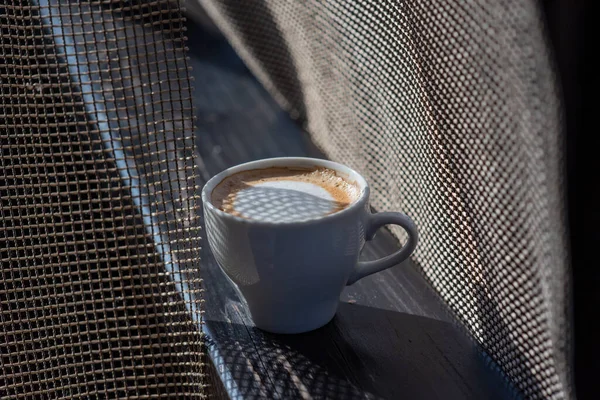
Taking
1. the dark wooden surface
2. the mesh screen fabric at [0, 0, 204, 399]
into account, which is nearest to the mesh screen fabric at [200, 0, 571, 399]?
the dark wooden surface

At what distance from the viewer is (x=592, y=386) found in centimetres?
36

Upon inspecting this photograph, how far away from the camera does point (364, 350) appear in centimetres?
44

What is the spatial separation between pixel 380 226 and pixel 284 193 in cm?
7

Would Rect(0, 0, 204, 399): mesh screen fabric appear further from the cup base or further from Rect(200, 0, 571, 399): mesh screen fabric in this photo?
Rect(200, 0, 571, 399): mesh screen fabric

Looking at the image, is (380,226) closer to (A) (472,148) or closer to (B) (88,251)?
(A) (472,148)

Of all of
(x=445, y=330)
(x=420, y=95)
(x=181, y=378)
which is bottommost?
(x=181, y=378)

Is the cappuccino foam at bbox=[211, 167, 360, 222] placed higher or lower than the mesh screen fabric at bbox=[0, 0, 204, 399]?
higher

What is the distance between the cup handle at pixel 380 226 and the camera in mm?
440

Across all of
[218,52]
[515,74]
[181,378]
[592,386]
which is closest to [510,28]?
[515,74]

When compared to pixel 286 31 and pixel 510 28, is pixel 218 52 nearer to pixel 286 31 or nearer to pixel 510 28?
pixel 286 31

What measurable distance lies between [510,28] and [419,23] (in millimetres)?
104

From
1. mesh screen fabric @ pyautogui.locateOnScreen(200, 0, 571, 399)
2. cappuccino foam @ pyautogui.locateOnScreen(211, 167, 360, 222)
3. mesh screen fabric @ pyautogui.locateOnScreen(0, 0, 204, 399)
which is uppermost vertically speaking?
mesh screen fabric @ pyautogui.locateOnScreen(200, 0, 571, 399)

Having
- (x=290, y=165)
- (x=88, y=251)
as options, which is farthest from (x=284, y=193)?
(x=88, y=251)

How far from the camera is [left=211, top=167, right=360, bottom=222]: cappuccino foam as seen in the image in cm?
42
